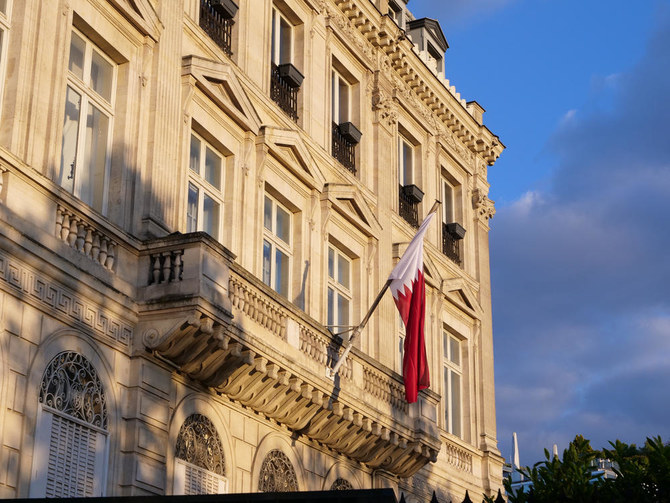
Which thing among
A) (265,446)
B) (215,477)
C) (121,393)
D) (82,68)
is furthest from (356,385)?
(82,68)

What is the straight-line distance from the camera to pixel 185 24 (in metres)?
23.3

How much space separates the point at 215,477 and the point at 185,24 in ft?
27.6

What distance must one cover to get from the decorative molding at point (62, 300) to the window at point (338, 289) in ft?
28.4

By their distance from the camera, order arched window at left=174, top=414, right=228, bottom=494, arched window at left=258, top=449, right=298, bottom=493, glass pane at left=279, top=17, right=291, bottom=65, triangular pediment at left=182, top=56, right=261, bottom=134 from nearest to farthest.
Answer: arched window at left=174, top=414, right=228, bottom=494, arched window at left=258, top=449, right=298, bottom=493, triangular pediment at left=182, top=56, right=261, bottom=134, glass pane at left=279, top=17, right=291, bottom=65

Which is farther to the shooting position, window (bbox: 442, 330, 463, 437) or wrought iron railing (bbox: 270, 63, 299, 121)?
window (bbox: 442, 330, 463, 437)

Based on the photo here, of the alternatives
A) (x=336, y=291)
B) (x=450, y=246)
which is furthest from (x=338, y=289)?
(x=450, y=246)

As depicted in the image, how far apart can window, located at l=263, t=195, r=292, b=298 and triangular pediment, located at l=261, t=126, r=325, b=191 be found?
0.82m

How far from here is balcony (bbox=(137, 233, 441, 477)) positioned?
782 inches

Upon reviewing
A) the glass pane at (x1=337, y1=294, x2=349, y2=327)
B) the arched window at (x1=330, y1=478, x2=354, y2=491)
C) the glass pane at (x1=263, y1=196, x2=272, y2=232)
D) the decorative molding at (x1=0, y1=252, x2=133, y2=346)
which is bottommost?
the arched window at (x1=330, y1=478, x2=354, y2=491)

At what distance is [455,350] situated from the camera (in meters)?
34.3

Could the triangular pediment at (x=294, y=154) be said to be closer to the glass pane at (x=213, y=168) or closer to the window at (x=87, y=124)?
the glass pane at (x=213, y=168)

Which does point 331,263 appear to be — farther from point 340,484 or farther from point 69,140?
point 69,140

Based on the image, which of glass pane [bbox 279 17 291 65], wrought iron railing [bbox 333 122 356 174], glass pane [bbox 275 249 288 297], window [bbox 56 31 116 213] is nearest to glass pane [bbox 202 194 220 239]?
glass pane [bbox 275 249 288 297]

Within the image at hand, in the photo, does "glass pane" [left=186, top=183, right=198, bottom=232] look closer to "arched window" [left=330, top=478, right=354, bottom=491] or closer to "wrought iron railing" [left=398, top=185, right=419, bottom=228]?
"arched window" [left=330, top=478, right=354, bottom=491]
